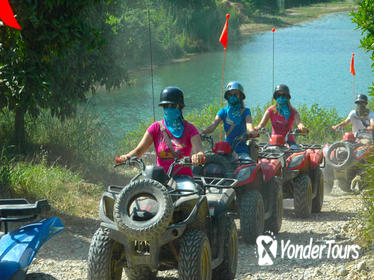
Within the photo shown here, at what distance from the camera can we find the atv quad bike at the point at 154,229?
542 centimetres

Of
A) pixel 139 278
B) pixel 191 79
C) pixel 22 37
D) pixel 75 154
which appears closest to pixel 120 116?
pixel 191 79

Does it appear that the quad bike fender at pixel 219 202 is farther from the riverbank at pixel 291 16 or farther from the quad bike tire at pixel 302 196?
the riverbank at pixel 291 16

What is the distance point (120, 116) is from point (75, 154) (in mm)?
10925

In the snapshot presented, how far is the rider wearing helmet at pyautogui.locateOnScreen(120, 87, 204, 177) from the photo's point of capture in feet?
21.8

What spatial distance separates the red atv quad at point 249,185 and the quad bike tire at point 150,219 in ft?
9.05

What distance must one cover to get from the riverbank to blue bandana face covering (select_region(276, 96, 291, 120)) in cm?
3446

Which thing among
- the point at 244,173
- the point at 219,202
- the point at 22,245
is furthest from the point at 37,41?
the point at 22,245

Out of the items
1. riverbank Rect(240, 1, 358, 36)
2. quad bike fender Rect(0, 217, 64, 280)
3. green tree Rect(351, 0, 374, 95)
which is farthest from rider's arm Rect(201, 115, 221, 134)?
riverbank Rect(240, 1, 358, 36)

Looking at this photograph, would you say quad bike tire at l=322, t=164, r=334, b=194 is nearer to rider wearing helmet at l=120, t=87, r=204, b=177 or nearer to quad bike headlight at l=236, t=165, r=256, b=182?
quad bike headlight at l=236, t=165, r=256, b=182

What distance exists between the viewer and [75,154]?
1318cm

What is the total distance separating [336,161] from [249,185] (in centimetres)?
476

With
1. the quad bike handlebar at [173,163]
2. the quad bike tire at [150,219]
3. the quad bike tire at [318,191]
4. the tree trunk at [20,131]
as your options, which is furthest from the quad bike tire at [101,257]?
the tree trunk at [20,131]

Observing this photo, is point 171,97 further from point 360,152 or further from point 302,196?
point 360,152

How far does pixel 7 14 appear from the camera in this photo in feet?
21.1
